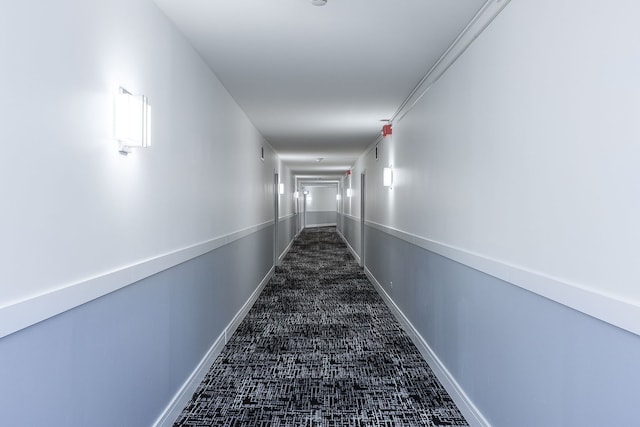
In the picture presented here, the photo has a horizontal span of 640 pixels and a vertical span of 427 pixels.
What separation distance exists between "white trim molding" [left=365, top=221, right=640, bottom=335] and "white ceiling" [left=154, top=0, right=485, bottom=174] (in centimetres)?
141

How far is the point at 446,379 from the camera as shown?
3.07 m

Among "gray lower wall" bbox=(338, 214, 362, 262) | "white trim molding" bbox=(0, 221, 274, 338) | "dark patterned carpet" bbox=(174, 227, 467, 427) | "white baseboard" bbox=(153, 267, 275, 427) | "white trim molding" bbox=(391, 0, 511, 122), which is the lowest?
"dark patterned carpet" bbox=(174, 227, 467, 427)

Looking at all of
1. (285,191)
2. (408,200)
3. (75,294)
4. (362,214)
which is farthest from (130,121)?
(285,191)

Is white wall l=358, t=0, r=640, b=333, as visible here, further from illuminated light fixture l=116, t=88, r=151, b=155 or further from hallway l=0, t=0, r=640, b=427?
illuminated light fixture l=116, t=88, r=151, b=155

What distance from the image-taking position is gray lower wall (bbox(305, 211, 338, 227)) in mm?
23406

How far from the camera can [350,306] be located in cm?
568

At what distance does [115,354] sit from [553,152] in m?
2.01

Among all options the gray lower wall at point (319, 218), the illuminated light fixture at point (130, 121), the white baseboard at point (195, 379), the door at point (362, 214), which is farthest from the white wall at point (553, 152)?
the gray lower wall at point (319, 218)

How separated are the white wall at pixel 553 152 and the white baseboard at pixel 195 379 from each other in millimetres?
1965

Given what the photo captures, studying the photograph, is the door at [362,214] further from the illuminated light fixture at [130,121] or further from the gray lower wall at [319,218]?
the gray lower wall at [319,218]

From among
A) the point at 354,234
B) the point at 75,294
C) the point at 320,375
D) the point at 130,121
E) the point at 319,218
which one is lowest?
the point at 320,375

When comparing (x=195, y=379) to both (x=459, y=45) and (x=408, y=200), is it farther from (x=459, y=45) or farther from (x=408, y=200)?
(x=459, y=45)

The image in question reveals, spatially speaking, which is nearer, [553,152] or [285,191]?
[553,152]

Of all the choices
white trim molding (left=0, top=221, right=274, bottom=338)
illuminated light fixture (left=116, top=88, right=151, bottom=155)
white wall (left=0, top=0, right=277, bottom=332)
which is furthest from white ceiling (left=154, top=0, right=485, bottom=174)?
white trim molding (left=0, top=221, right=274, bottom=338)
